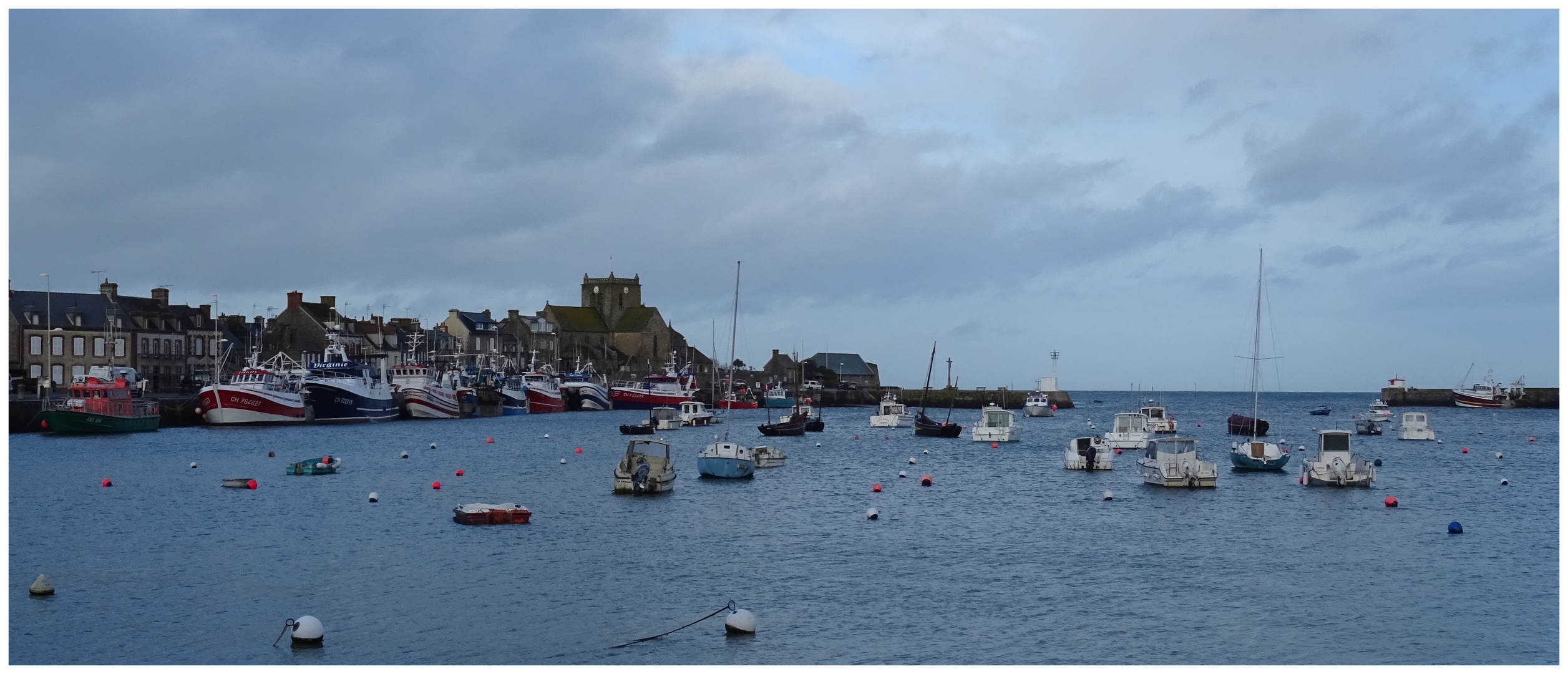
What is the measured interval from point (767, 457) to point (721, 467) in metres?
9.63

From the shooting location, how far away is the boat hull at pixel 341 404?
350 feet

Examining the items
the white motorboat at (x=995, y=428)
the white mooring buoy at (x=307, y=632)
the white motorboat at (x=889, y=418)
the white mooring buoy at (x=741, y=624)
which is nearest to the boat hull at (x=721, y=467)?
the white mooring buoy at (x=741, y=624)

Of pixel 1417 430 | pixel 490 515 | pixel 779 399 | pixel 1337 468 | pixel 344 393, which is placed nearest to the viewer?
pixel 490 515

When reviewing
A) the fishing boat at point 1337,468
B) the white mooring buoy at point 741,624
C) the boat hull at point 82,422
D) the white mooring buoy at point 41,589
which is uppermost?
the fishing boat at point 1337,468

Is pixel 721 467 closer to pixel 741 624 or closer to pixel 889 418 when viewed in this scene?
pixel 741 624

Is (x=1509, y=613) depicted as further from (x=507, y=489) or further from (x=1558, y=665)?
(x=507, y=489)

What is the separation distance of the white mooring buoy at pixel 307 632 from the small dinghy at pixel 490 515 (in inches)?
676

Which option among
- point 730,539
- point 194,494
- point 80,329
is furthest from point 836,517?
point 80,329

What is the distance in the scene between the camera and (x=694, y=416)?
117 metres

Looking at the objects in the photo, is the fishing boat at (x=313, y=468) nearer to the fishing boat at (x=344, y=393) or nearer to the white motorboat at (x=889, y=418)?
the fishing boat at (x=344, y=393)

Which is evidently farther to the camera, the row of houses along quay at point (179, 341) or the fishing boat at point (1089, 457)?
the row of houses along quay at point (179, 341)

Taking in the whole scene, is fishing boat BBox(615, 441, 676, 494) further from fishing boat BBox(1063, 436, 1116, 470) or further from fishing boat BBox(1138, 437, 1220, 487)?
fishing boat BBox(1063, 436, 1116, 470)

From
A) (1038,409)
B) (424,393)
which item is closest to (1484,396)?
(1038,409)

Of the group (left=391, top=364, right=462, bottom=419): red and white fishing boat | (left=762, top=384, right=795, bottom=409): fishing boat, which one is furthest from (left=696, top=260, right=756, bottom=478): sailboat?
(left=762, top=384, right=795, bottom=409): fishing boat
